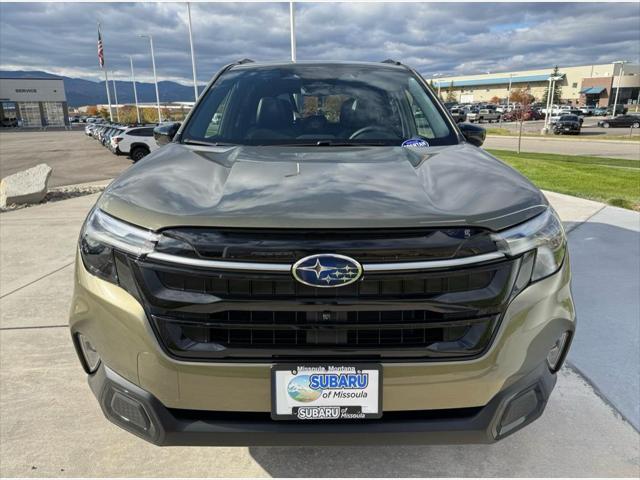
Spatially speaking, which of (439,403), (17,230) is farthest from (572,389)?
(17,230)

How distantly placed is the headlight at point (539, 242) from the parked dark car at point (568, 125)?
45.2m

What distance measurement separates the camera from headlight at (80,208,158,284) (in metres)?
1.73

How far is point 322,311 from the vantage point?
167cm

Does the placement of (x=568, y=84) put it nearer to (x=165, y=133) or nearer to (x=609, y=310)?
(x=609, y=310)

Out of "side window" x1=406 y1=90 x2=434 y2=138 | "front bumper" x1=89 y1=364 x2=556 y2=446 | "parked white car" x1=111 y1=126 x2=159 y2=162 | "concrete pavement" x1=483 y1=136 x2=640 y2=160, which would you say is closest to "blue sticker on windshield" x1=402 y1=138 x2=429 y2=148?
"side window" x1=406 y1=90 x2=434 y2=138

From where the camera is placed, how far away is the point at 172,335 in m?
1.72

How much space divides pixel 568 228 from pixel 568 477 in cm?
453

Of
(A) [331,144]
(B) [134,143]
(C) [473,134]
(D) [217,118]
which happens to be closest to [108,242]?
(A) [331,144]

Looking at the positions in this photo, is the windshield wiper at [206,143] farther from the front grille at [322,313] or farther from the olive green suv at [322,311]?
the front grille at [322,313]

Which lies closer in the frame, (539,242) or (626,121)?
(539,242)

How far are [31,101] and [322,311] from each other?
A: 118243 millimetres

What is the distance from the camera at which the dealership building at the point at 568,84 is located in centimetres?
9938

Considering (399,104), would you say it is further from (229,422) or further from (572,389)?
(229,422)

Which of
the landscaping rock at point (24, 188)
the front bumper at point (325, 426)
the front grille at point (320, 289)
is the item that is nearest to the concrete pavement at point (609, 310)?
the front bumper at point (325, 426)
